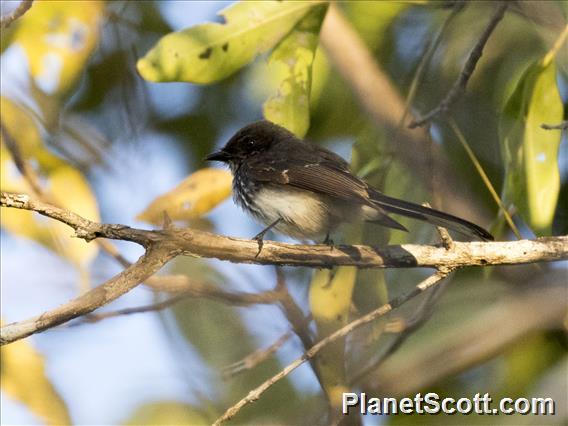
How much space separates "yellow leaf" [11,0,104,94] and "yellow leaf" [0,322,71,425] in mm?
1207

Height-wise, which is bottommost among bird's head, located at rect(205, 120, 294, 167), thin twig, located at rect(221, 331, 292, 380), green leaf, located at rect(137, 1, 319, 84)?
thin twig, located at rect(221, 331, 292, 380)

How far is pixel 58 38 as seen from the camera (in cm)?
398

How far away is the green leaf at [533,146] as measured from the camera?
329 centimetres

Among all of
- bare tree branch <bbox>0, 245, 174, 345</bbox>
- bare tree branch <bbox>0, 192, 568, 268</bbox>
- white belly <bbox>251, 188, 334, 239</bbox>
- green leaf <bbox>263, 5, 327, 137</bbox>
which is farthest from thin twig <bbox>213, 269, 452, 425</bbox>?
→ white belly <bbox>251, 188, 334, 239</bbox>

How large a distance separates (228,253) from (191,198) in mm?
932

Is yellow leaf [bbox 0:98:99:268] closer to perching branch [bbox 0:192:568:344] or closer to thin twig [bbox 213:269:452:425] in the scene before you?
perching branch [bbox 0:192:568:344]

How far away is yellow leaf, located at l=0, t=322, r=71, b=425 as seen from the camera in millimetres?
3396

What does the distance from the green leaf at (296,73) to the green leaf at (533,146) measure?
830 millimetres

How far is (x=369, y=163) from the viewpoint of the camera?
3.84 m

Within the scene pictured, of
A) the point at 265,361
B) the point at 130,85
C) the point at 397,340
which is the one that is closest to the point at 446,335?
the point at 397,340

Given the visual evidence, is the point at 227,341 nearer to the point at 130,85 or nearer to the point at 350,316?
the point at 350,316

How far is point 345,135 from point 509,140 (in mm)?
1509

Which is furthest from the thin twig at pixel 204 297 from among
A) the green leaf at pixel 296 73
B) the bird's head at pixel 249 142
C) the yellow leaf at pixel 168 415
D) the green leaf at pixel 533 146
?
the bird's head at pixel 249 142

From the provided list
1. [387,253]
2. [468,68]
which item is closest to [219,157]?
[468,68]
